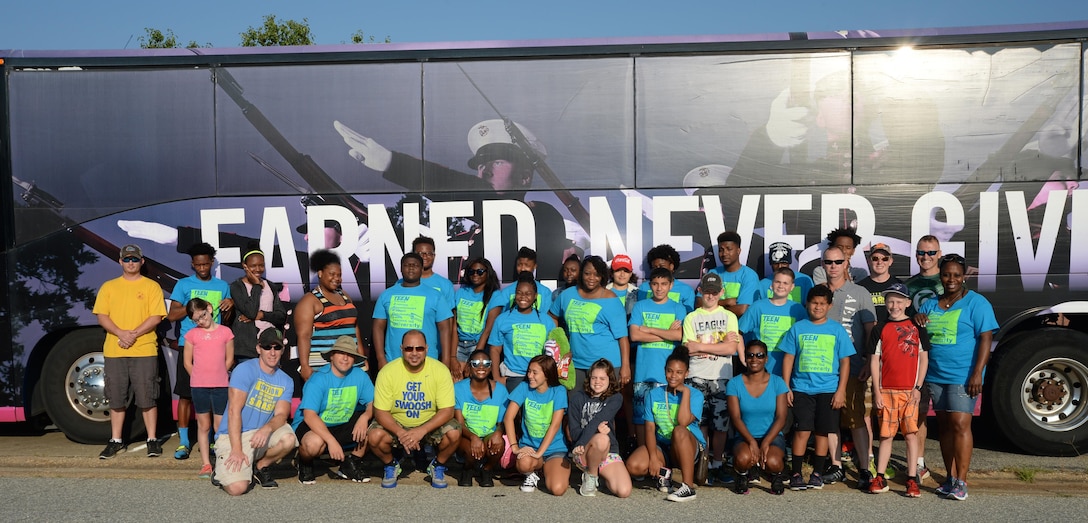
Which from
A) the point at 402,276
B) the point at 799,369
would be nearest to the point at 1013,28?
the point at 799,369

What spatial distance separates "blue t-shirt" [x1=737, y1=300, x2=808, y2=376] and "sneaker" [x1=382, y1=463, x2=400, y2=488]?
2823mm

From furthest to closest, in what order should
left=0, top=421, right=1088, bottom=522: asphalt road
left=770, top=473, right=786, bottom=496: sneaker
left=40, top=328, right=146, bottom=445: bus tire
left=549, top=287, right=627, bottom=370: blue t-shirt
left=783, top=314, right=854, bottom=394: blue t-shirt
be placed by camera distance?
left=40, top=328, right=146, bottom=445: bus tire < left=549, top=287, right=627, bottom=370: blue t-shirt < left=783, top=314, right=854, bottom=394: blue t-shirt < left=770, top=473, right=786, bottom=496: sneaker < left=0, top=421, right=1088, bottom=522: asphalt road

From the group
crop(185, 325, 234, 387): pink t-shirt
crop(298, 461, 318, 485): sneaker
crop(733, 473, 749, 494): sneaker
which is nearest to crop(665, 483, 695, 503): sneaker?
crop(733, 473, 749, 494): sneaker

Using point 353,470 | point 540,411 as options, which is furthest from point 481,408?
point 353,470

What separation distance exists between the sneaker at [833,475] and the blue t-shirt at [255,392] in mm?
4048

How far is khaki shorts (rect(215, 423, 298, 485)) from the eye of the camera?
582 cm

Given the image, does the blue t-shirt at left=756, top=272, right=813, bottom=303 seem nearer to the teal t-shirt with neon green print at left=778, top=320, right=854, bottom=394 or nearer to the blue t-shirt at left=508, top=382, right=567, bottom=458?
the teal t-shirt with neon green print at left=778, top=320, right=854, bottom=394

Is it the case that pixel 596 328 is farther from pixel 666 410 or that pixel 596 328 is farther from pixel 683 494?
pixel 683 494

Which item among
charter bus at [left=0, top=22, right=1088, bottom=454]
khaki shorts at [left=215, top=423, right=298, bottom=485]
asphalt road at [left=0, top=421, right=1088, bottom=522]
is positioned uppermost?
charter bus at [left=0, top=22, right=1088, bottom=454]

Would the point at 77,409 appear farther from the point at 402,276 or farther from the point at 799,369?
the point at 799,369

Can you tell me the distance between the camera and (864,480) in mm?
5941

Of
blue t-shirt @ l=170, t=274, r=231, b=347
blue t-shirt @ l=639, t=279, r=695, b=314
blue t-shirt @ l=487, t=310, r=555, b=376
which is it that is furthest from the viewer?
blue t-shirt @ l=170, t=274, r=231, b=347

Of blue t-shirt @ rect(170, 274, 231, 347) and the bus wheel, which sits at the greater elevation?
blue t-shirt @ rect(170, 274, 231, 347)

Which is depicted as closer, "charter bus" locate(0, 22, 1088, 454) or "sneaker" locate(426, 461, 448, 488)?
"sneaker" locate(426, 461, 448, 488)
